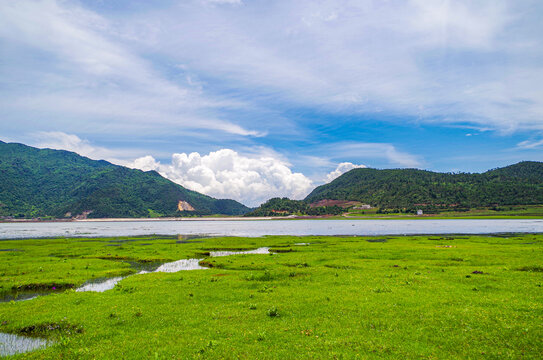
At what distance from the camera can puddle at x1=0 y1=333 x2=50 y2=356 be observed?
18.3 metres

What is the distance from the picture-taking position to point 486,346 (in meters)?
15.6

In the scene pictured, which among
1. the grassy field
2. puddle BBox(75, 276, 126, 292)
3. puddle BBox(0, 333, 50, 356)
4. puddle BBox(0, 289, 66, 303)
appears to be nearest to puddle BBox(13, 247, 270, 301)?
puddle BBox(75, 276, 126, 292)

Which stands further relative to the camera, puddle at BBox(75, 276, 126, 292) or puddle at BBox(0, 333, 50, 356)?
puddle at BBox(75, 276, 126, 292)

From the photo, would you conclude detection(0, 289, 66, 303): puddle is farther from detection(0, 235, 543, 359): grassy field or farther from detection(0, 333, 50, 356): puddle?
detection(0, 333, 50, 356): puddle

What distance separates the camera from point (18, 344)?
1934 centimetres

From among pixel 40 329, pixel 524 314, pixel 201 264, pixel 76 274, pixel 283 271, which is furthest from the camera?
pixel 201 264

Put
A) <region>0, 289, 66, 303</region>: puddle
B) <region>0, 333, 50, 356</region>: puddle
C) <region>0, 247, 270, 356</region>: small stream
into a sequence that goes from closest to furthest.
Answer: <region>0, 333, 50, 356</region>: puddle < <region>0, 247, 270, 356</region>: small stream < <region>0, 289, 66, 303</region>: puddle

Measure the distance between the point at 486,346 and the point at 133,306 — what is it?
25568 mm

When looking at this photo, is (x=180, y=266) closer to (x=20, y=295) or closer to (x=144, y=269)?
(x=144, y=269)

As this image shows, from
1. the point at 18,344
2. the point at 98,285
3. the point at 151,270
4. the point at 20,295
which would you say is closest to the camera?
the point at 18,344

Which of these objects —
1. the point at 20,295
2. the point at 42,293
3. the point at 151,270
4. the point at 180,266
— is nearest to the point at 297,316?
the point at 42,293

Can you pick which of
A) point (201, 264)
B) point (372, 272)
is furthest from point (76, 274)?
point (372, 272)

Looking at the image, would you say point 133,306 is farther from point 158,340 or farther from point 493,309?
point 493,309

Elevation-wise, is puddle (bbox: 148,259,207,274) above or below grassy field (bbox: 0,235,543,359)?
below
